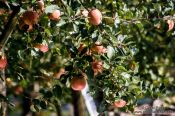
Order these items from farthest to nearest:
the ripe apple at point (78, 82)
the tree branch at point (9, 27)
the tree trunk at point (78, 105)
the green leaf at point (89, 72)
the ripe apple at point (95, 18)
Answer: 1. the tree trunk at point (78, 105)
2. the tree branch at point (9, 27)
3. the ripe apple at point (78, 82)
4. the green leaf at point (89, 72)
5. the ripe apple at point (95, 18)

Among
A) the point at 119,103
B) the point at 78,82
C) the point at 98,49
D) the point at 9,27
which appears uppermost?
the point at 9,27

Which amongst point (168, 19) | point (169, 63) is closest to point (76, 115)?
point (169, 63)

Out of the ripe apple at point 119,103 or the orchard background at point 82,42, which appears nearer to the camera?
the orchard background at point 82,42

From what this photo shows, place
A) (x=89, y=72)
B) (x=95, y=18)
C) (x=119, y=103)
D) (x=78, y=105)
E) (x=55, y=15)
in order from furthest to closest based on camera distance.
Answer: (x=78, y=105)
(x=119, y=103)
(x=55, y=15)
(x=89, y=72)
(x=95, y=18)

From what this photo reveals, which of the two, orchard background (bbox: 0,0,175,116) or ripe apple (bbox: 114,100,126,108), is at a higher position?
orchard background (bbox: 0,0,175,116)

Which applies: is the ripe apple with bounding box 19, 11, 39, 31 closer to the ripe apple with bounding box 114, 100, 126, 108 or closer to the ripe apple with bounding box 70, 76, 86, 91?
the ripe apple with bounding box 70, 76, 86, 91

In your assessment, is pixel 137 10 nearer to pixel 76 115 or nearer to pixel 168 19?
pixel 168 19

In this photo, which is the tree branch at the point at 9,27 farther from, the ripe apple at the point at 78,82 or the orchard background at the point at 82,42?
the ripe apple at the point at 78,82


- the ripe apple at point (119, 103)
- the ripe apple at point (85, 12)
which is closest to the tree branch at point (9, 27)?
the ripe apple at point (85, 12)

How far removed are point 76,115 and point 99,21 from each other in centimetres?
471

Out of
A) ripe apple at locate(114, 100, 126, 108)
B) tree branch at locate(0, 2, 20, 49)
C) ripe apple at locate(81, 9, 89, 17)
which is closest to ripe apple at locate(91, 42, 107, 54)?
ripe apple at locate(81, 9, 89, 17)

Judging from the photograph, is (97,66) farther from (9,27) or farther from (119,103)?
(9,27)

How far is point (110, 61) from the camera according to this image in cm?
293

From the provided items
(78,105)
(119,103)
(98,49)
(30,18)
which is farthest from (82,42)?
(78,105)
